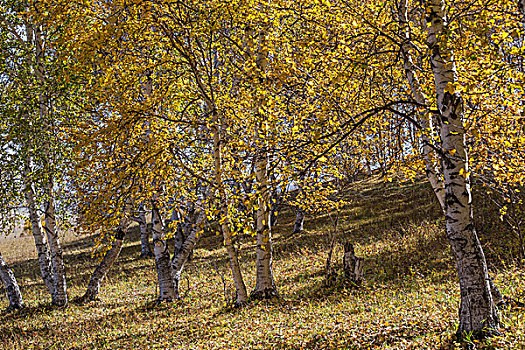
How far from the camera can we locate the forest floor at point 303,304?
6438 mm

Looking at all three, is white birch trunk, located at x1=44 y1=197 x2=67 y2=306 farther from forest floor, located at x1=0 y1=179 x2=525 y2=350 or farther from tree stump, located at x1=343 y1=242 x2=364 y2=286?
tree stump, located at x1=343 y1=242 x2=364 y2=286

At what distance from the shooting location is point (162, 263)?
37.7 ft

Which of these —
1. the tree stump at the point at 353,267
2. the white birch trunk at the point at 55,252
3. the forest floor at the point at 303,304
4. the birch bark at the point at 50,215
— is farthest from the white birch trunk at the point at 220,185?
the white birch trunk at the point at 55,252

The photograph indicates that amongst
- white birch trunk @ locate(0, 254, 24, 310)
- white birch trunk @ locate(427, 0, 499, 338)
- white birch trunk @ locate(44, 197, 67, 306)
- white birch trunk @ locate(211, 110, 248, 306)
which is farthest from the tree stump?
white birch trunk @ locate(0, 254, 24, 310)

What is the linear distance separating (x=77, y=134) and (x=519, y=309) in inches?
306

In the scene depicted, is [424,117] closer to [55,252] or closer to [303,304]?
[303,304]

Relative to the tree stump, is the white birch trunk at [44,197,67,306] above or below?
above

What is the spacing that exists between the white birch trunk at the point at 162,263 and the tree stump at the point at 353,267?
5200mm

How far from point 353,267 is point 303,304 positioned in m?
2.08

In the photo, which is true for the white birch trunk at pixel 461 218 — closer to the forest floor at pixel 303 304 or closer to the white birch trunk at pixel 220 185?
the forest floor at pixel 303 304

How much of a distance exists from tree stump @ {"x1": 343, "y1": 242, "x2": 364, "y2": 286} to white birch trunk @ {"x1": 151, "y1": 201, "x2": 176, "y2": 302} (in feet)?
17.1

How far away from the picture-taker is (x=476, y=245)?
483cm

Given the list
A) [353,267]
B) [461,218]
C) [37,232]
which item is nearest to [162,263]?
[37,232]

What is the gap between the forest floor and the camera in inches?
253
